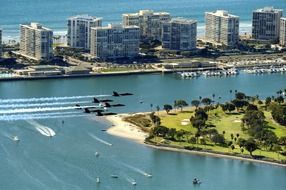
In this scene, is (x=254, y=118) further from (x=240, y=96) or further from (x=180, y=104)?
(x=240, y=96)

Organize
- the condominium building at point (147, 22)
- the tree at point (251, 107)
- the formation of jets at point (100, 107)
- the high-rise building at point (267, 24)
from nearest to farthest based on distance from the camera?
the tree at point (251, 107)
the formation of jets at point (100, 107)
the condominium building at point (147, 22)
the high-rise building at point (267, 24)

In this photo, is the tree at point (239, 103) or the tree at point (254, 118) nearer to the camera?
the tree at point (254, 118)

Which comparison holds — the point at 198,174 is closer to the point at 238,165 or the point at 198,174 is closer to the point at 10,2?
the point at 238,165

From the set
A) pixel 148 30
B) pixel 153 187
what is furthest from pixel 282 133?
pixel 148 30

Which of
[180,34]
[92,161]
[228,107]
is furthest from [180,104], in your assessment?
[180,34]

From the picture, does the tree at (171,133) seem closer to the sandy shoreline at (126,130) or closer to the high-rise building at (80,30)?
the sandy shoreline at (126,130)

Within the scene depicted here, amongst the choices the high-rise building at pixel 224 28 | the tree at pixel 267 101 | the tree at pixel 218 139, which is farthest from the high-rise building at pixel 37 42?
the tree at pixel 218 139
